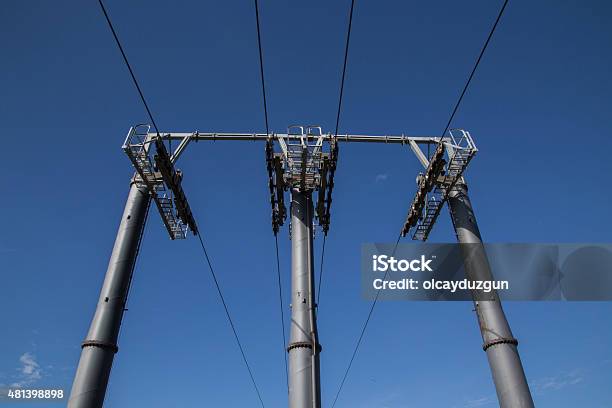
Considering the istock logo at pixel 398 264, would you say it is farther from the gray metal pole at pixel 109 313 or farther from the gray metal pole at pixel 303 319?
the gray metal pole at pixel 109 313

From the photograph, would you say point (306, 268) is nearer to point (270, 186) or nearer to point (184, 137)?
point (270, 186)

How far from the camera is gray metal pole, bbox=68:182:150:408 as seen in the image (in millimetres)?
13578

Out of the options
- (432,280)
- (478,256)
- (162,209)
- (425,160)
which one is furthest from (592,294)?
(162,209)

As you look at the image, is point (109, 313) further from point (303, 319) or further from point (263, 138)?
point (263, 138)

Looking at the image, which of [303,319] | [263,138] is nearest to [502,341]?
[303,319]

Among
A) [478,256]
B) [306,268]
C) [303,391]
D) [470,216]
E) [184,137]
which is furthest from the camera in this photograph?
[184,137]

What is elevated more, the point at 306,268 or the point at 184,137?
the point at 184,137

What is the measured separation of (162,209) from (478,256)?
42.9ft

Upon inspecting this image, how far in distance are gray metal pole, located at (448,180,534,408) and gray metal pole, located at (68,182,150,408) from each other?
1285 cm

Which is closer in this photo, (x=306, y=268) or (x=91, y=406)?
(x=91, y=406)

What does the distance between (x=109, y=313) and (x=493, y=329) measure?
1335 centimetres

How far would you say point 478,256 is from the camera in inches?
659

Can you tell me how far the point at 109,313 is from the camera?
1480cm

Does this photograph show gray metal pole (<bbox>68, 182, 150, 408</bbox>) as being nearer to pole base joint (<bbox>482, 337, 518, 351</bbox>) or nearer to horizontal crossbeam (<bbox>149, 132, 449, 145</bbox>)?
horizontal crossbeam (<bbox>149, 132, 449, 145</bbox>)
